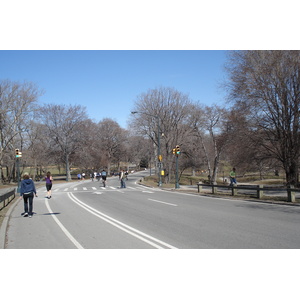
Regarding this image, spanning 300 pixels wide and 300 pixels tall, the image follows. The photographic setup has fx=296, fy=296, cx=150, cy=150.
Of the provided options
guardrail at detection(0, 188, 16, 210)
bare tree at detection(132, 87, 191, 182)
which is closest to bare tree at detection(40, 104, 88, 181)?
bare tree at detection(132, 87, 191, 182)

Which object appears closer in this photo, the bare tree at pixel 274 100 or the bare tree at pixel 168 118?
the bare tree at pixel 274 100

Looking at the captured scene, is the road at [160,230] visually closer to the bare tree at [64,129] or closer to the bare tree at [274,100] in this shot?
the bare tree at [274,100]

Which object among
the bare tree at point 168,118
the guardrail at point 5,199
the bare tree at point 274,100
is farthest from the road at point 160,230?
the bare tree at point 168,118

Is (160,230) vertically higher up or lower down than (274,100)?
lower down

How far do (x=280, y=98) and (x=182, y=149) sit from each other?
2800cm

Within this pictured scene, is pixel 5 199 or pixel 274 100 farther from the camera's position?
pixel 274 100

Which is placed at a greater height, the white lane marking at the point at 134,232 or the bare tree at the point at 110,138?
the bare tree at the point at 110,138

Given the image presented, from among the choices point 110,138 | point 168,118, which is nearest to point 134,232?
point 168,118

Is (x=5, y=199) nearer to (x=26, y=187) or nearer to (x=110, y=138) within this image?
(x=26, y=187)

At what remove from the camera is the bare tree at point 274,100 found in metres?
21.3

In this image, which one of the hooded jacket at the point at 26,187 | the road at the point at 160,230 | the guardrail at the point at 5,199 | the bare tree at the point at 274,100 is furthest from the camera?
the bare tree at the point at 274,100

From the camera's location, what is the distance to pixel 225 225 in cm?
940

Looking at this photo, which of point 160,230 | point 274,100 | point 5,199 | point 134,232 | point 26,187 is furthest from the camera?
point 274,100

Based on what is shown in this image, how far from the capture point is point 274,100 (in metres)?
21.7
